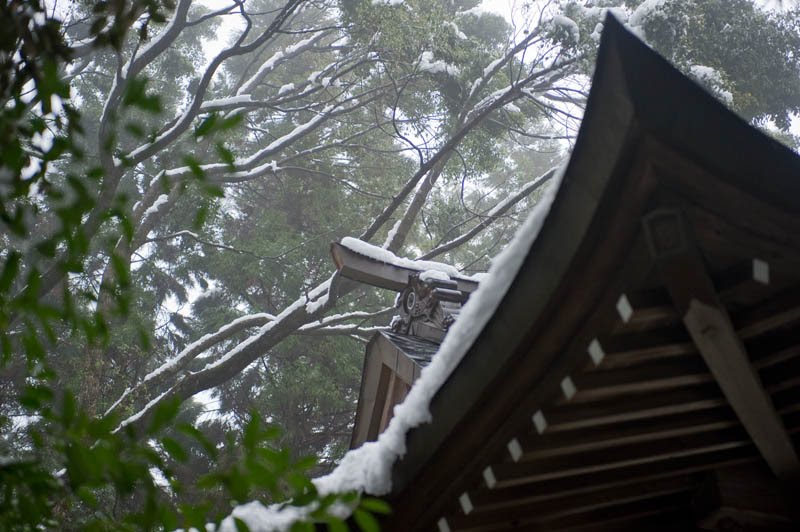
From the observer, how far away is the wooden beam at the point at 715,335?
5.10 ft

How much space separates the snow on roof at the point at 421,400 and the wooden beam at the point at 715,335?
0.30 meters

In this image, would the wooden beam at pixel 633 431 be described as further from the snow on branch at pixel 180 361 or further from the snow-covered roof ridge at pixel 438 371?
the snow on branch at pixel 180 361

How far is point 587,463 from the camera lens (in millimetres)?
2350

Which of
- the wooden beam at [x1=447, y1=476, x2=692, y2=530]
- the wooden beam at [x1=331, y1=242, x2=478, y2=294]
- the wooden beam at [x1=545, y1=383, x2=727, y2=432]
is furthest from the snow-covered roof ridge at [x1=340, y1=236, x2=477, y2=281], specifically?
the wooden beam at [x1=545, y1=383, x2=727, y2=432]

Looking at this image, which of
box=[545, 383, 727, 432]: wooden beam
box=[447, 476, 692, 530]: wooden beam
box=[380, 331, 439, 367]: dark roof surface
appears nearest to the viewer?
box=[545, 383, 727, 432]: wooden beam

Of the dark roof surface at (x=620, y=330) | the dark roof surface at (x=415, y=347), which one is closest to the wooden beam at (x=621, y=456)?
the dark roof surface at (x=620, y=330)

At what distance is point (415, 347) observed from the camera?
465cm

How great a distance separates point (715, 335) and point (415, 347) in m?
2.95

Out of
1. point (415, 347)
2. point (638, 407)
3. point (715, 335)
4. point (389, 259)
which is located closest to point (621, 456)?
point (638, 407)

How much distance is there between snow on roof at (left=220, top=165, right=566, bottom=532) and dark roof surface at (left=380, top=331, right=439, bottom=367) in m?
1.64

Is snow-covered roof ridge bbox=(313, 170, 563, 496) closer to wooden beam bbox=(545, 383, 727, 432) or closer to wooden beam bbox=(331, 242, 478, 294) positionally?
wooden beam bbox=(545, 383, 727, 432)

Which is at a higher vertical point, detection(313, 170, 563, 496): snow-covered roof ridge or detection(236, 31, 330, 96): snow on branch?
detection(236, 31, 330, 96): snow on branch

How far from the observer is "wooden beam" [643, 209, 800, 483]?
1556 millimetres

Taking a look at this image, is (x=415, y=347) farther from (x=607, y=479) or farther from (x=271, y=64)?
(x=271, y=64)
